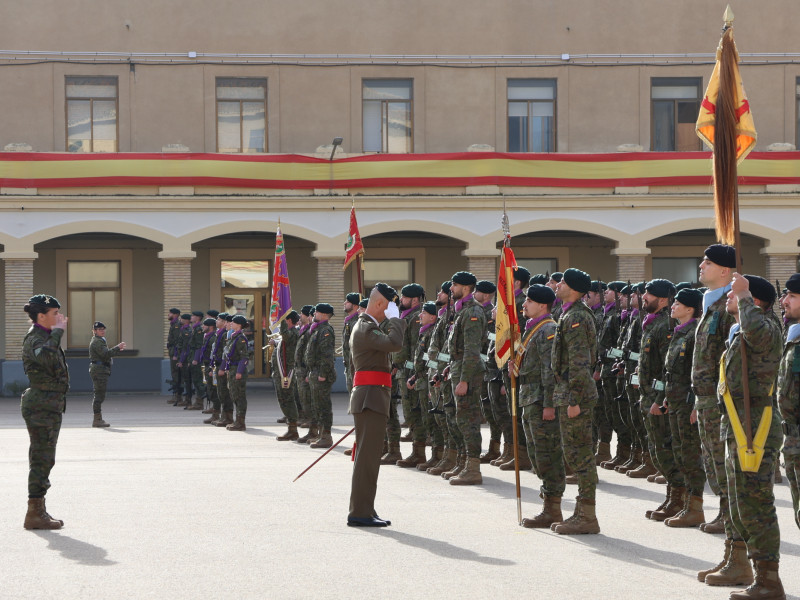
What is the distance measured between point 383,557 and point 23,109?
74.7 ft

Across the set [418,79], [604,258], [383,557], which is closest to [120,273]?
[418,79]

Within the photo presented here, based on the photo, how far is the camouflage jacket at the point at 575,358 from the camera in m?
8.62

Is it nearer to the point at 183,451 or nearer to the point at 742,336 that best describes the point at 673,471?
the point at 742,336

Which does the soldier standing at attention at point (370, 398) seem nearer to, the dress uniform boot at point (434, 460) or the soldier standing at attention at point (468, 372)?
the soldier standing at attention at point (468, 372)

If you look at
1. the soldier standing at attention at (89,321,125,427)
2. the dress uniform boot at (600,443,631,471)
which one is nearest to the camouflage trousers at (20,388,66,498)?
the dress uniform boot at (600,443,631,471)

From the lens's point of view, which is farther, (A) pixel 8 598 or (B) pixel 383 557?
(B) pixel 383 557

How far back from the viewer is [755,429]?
643cm

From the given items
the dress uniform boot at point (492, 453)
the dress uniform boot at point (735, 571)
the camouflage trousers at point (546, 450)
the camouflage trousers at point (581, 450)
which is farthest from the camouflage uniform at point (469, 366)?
the dress uniform boot at point (735, 571)

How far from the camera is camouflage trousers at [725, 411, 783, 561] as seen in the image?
6.29 m

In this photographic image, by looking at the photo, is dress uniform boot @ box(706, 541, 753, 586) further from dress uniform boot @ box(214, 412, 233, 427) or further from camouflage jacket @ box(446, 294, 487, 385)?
dress uniform boot @ box(214, 412, 233, 427)

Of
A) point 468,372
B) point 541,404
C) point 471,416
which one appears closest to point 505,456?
point 471,416

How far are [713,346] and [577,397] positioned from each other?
1.37 m

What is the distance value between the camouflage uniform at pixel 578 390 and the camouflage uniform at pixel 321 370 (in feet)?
23.8

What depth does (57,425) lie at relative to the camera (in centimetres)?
920
